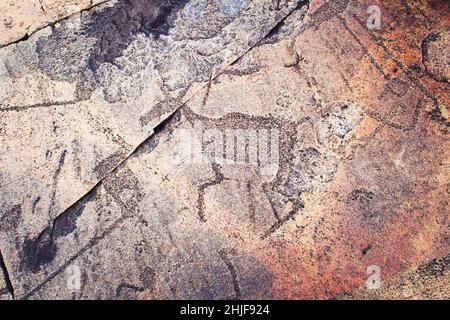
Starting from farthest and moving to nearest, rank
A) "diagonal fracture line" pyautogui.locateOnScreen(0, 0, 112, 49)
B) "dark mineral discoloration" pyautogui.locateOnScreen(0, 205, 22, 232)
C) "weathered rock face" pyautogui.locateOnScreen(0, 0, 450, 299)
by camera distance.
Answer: "diagonal fracture line" pyautogui.locateOnScreen(0, 0, 112, 49), "dark mineral discoloration" pyautogui.locateOnScreen(0, 205, 22, 232), "weathered rock face" pyautogui.locateOnScreen(0, 0, 450, 299)

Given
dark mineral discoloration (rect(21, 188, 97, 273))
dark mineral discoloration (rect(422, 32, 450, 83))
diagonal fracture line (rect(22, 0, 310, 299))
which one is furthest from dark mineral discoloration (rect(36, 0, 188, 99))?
dark mineral discoloration (rect(422, 32, 450, 83))

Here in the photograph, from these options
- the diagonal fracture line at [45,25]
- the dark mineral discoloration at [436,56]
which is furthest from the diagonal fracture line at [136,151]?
the diagonal fracture line at [45,25]

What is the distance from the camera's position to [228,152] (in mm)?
1322

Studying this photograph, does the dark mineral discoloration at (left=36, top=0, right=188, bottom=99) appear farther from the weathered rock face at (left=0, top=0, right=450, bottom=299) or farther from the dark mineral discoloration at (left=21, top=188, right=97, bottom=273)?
the dark mineral discoloration at (left=21, top=188, right=97, bottom=273)

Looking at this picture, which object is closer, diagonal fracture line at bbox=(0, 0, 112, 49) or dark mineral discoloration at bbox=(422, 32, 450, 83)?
dark mineral discoloration at bbox=(422, 32, 450, 83)

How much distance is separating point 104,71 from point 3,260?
667mm

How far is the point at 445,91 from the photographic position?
1274 millimetres

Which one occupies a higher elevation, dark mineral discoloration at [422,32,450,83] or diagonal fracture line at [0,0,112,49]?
diagonal fracture line at [0,0,112,49]

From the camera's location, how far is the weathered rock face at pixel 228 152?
1.23 meters

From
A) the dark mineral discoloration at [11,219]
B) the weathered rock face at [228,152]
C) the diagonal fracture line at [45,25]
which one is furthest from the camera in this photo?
the diagonal fracture line at [45,25]

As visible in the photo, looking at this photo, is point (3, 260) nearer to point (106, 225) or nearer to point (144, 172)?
point (106, 225)

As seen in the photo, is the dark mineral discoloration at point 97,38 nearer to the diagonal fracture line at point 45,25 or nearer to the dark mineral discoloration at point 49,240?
the diagonal fracture line at point 45,25

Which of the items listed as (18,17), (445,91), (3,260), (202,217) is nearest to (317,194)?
(202,217)

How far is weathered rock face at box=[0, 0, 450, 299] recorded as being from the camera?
4.04 ft
